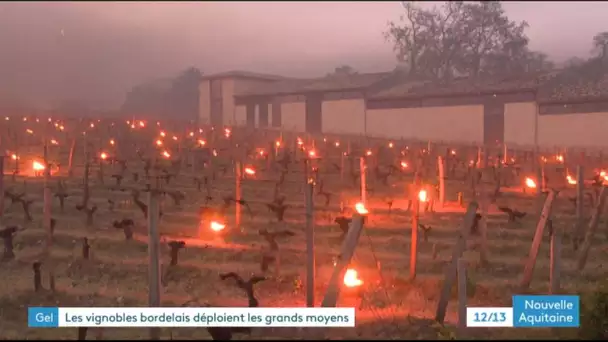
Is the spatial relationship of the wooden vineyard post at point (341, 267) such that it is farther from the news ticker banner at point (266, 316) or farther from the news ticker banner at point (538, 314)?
the news ticker banner at point (538, 314)

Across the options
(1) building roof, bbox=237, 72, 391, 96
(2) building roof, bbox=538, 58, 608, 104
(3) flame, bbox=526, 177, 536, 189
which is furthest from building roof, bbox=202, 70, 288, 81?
(3) flame, bbox=526, 177, 536, 189

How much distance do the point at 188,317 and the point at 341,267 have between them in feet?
7.84

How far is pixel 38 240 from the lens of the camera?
52.9 feet

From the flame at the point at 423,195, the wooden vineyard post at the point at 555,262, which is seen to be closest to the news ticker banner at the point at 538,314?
the wooden vineyard post at the point at 555,262

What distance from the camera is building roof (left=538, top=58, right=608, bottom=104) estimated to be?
31094 millimetres

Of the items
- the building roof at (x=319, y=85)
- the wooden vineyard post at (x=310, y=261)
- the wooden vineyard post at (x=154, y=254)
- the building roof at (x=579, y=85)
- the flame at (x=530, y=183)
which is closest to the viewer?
the wooden vineyard post at (x=154, y=254)

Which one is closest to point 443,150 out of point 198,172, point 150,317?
point 198,172

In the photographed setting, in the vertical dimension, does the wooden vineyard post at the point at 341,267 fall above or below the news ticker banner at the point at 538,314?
above

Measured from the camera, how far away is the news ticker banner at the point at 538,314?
8172 mm

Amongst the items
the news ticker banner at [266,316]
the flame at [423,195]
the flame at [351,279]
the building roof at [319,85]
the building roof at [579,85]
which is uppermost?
the building roof at [319,85]

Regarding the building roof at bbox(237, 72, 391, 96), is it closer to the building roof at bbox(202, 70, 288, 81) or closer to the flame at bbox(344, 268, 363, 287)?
the building roof at bbox(202, 70, 288, 81)

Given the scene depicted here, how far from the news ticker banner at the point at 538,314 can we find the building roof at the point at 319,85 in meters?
36.5

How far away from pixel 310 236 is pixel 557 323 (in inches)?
162

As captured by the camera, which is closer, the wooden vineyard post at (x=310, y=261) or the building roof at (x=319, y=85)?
the wooden vineyard post at (x=310, y=261)
